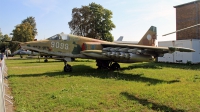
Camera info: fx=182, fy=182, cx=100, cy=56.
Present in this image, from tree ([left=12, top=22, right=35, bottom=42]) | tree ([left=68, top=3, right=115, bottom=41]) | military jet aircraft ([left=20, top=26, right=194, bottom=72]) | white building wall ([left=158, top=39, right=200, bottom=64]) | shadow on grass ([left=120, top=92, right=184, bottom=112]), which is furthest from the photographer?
tree ([left=12, top=22, right=35, bottom=42])

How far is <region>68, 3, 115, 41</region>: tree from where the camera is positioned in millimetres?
47875

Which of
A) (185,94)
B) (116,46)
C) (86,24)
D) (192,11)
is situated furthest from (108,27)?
(185,94)

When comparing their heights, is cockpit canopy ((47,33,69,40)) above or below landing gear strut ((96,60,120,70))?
above

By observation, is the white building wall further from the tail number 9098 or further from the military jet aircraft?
the tail number 9098

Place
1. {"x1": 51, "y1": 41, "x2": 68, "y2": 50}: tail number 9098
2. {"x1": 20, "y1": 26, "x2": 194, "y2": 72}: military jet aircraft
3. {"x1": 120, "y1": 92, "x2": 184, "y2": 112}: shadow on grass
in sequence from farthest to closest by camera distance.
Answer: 1. {"x1": 51, "y1": 41, "x2": 68, "y2": 50}: tail number 9098
2. {"x1": 20, "y1": 26, "x2": 194, "y2": 72}: military jet aircraft
3. {"x1": 120, "y1": 92, "x2": 184, "y2": 112}: shadow on grass

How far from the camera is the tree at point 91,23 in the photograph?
47875mm

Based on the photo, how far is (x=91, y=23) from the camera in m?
47.9

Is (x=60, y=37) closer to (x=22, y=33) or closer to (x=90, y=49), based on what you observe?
(x=90, y=49)

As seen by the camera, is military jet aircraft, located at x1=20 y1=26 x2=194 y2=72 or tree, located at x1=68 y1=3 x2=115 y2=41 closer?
military jet aircraft, located at x1=20 y1=26 x2=194 y2=72

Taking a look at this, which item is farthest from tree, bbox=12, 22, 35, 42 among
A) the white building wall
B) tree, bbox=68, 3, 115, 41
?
the white building wall

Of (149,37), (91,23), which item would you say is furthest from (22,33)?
(149,37)

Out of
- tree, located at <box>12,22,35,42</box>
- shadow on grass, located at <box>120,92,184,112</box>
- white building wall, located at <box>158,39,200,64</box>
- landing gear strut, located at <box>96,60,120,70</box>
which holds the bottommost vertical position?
shadow on grass, located at <box>120,92,184,112</box>

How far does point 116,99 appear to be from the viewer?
640 cm

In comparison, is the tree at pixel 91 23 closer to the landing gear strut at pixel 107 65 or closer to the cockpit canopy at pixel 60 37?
the landing gear strut at pixel 107 65
